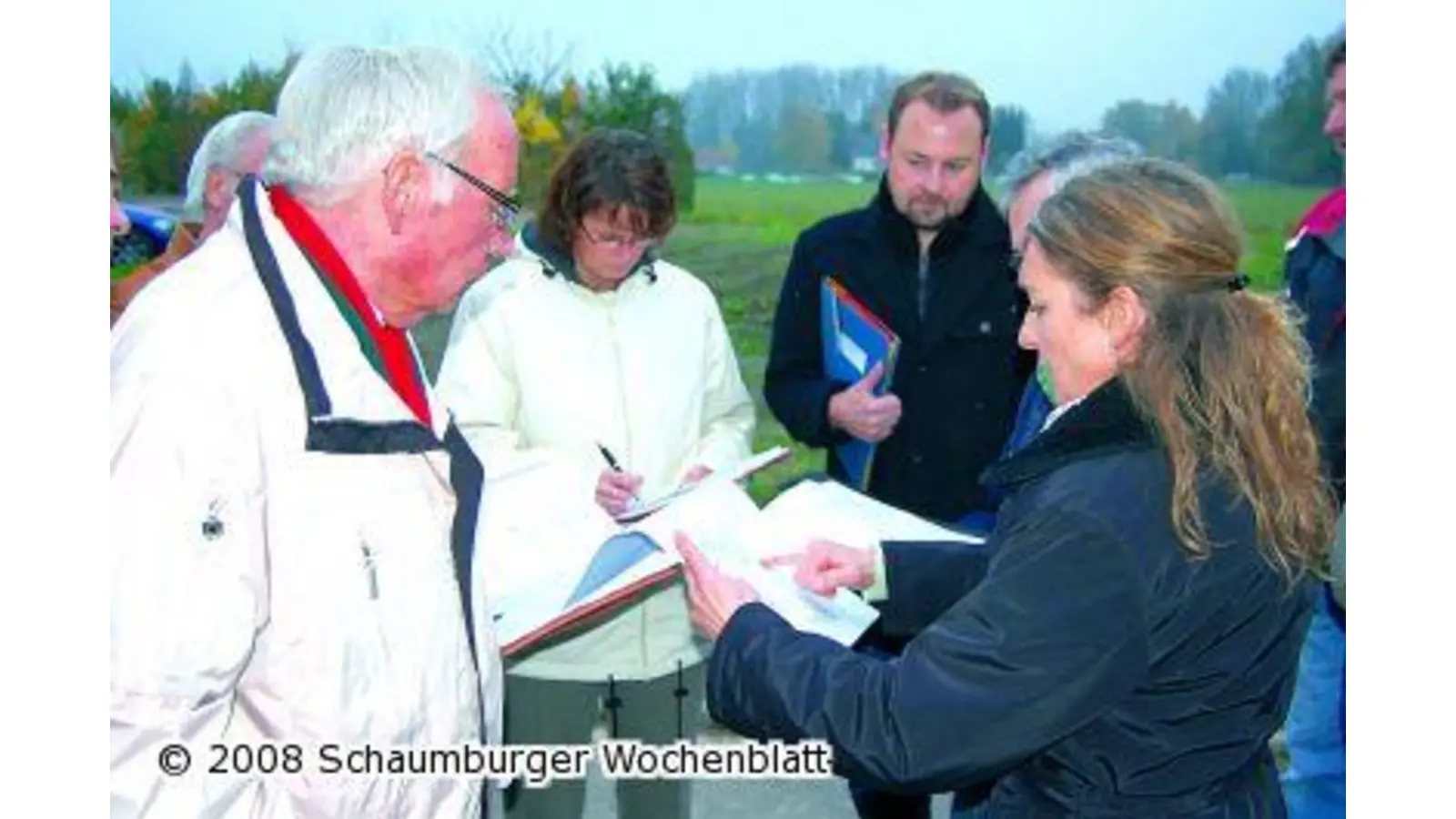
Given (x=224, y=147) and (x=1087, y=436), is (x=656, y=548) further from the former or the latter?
(x=224, y=147)

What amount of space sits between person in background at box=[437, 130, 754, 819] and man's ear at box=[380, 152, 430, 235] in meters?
1.28

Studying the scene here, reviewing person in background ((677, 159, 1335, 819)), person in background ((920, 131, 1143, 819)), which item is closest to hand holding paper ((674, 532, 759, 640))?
person in background ((677, 159, 1335, 819))

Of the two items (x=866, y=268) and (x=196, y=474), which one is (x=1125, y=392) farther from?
(x=866, y=268)

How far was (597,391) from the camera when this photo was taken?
10.9ft

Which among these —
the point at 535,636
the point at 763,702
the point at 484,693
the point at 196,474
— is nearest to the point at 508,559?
the point at 535,636

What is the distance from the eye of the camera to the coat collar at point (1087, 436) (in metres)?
1.75

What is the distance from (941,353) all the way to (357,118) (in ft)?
6.47

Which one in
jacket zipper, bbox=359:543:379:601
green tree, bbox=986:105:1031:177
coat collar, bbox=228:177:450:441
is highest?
green tree, bbox=986:105:1031:177

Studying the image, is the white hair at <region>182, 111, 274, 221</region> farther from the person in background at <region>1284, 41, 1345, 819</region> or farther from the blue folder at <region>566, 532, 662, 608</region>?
the person in background at <region>1284, 41, 1345, 819</region>

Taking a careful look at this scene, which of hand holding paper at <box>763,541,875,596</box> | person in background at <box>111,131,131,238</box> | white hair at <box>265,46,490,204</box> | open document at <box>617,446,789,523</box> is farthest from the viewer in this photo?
person in background at <box>111,131,131,238</box>

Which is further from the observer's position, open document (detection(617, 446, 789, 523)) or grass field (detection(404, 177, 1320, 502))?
grass field (detection(404, 177, 1320, 502))

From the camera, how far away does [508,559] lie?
2621 millimetres

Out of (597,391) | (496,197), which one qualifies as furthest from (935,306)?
(496,197)

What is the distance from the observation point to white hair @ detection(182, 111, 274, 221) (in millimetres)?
3883
